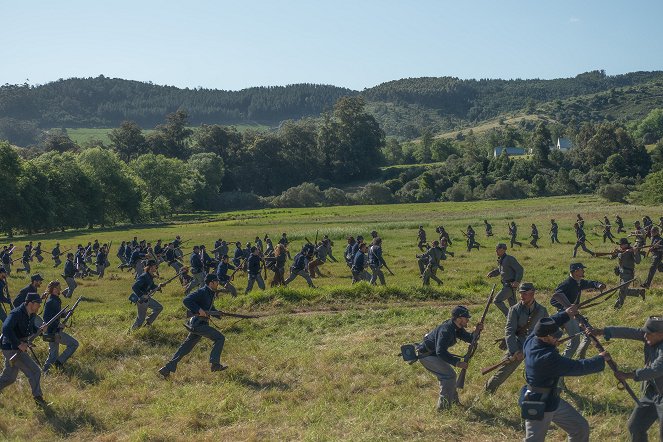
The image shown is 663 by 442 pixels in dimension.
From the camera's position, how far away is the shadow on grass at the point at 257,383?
13.0 metres

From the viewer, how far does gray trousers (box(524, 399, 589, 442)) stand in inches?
324

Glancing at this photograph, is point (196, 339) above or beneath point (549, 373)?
beneath

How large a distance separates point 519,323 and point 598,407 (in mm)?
1858

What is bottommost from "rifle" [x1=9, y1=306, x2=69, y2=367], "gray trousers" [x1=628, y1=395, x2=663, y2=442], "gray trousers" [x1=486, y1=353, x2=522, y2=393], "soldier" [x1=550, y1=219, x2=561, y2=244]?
"soldier" [x1=550, y1=219, x2=561, y2=244]

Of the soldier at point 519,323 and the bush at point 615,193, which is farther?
the bush at point 615,193

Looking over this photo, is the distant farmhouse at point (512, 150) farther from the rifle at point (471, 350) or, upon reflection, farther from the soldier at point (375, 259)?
the rifle at point (471, 350)

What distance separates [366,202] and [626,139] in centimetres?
4350

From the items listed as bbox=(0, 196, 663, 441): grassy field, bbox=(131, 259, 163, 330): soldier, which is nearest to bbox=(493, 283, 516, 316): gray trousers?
bbox=(0, 196, 663, 441): grassy field

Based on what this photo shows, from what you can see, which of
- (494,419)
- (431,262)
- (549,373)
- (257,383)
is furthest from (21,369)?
(431,262)

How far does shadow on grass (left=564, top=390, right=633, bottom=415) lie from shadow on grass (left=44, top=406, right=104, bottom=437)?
26.8 feet

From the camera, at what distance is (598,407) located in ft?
36.4

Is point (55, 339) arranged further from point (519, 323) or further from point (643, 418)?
point (643, 418)

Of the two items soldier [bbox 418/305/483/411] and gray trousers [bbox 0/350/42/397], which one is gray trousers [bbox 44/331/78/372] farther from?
soldier [bbox 418/305/483/411]

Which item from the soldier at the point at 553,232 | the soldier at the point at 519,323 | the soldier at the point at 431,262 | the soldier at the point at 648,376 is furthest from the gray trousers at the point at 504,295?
the soldier at the point at 553,232
